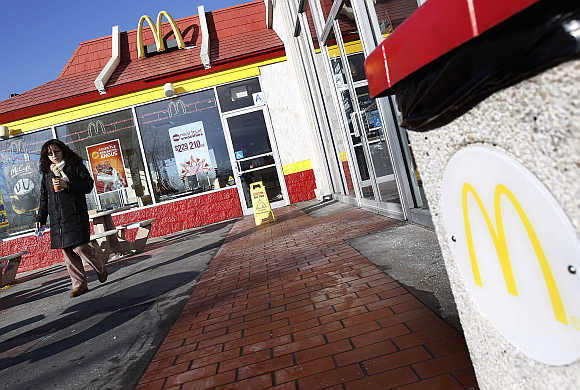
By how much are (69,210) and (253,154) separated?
21.0 ft

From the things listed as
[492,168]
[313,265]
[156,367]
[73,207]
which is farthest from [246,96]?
[492,168]

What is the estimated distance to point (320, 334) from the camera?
2242 mm

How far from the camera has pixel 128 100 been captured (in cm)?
1084

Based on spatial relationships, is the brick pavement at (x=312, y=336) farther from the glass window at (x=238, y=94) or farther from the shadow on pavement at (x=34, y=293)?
the glass window at (x=238, y=94)

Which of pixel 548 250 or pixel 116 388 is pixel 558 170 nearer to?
pixel 548 250

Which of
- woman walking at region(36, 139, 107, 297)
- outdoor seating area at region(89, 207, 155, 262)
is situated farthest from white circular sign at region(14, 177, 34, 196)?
woman walking at region(36, 139, 107, 297)

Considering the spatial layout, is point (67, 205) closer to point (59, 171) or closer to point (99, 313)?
point (59, 171)

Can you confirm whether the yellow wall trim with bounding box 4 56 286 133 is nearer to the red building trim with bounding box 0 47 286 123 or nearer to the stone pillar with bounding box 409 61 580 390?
the red building trim with bounding box 0 47 286 123

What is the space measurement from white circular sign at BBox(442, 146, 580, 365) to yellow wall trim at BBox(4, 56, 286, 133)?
10.5m

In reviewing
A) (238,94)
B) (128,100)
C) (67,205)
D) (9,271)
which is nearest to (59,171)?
(67,205)

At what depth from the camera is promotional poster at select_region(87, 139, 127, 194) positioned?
35.9 ft

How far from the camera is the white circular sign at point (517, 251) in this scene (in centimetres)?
75

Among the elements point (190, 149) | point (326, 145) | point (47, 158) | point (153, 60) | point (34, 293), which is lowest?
point (34, 293)

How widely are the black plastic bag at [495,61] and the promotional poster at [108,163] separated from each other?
36.0ft
